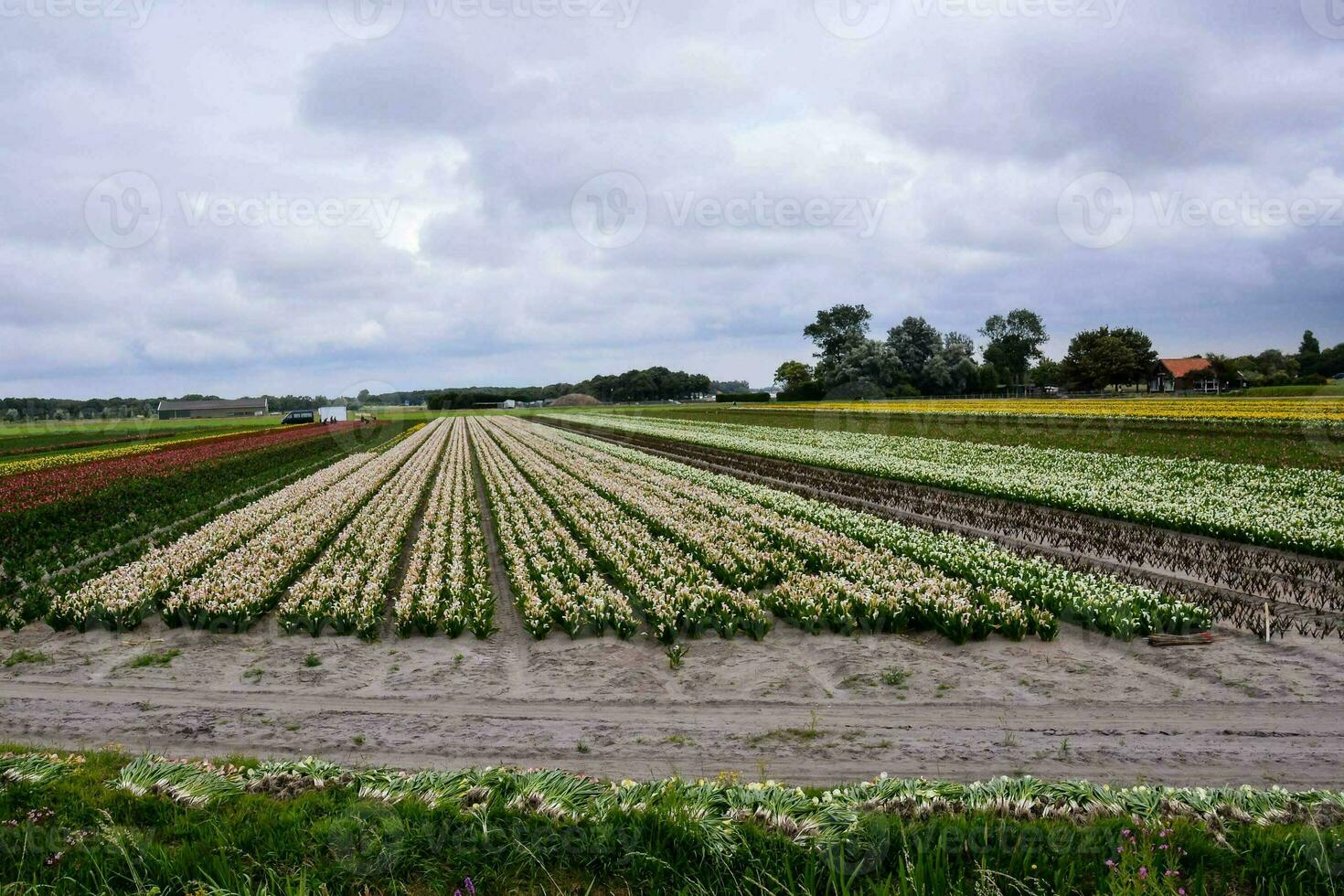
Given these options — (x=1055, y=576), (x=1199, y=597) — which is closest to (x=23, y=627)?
(x=1055, y=576)

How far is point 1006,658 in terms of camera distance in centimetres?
830

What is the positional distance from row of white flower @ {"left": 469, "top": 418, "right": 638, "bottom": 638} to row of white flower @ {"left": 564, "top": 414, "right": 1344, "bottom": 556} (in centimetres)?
1127

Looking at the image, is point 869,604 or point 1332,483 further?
point 1332,483

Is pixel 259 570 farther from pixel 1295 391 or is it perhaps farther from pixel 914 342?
pixel 914 342

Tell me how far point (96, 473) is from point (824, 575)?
28662 millimetres

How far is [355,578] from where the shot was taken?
11.6m

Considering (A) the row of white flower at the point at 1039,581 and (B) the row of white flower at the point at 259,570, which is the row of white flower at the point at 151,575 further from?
(A) the row of white flower at the point at 1039,581

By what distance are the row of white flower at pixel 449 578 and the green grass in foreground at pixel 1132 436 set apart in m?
22.1

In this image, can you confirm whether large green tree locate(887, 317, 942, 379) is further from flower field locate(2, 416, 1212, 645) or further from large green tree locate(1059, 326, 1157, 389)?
flower field locate(2, 416, 1212, 645)

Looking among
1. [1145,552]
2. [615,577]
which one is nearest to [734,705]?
[615,577]

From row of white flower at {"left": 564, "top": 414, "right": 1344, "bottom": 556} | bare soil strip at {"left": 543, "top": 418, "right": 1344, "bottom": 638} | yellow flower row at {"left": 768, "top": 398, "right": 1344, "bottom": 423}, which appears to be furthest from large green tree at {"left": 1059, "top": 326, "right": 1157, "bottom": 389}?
bare soil strip at {"left": 543, "top": 418, "right": 1344, "bottom": 638}

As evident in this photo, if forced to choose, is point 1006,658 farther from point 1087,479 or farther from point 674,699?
point 1087,479

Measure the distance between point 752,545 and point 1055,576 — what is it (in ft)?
16.1

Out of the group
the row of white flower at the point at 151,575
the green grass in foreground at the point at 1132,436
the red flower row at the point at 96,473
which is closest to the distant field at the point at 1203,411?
the green grass in foreground at the point at 1132,436
